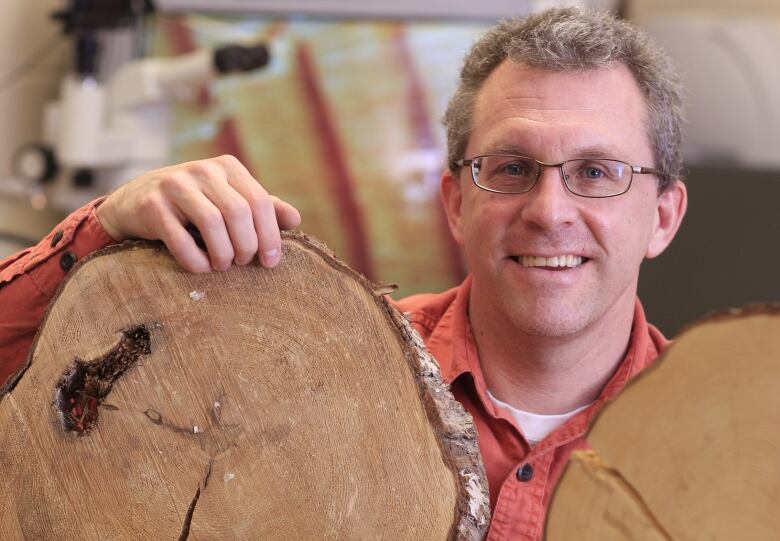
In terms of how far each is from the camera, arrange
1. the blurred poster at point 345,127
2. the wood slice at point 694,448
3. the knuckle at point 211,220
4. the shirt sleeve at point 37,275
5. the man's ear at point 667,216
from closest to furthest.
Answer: the wood slice at point 694,448 < the knuckle at point 211,220 < the shirt sleeve at point 37,275 < the man's ear at point 667,216 < the blurred poster at point 345,127

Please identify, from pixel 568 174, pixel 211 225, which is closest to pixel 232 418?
pixel 211 225

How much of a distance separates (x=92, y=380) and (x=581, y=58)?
2.36 feet

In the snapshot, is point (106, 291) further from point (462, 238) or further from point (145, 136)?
point (145, 136)

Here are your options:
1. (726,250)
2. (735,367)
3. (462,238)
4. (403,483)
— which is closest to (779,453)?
(735,367)

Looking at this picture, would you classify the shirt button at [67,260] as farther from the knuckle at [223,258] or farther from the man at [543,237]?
the knuckle at [223,258]

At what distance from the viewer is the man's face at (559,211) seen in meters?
→ 1.19

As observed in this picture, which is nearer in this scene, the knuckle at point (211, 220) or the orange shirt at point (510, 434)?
the knuckle at point (211, 220)

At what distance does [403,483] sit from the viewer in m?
0.97

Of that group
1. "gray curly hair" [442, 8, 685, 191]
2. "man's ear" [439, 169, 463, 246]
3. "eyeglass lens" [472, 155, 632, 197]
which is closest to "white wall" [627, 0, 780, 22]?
"gray curly hair" [442, 8, 685, 191]

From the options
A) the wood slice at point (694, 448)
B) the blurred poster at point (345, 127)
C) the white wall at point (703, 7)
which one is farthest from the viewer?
the white wall at point (703, 7)

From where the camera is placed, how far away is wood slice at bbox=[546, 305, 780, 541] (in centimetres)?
77

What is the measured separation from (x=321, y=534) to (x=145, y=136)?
2.06 metres

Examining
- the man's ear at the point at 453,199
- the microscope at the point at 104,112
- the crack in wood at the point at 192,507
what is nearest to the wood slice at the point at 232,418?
the crack in wood at the point at 192,507

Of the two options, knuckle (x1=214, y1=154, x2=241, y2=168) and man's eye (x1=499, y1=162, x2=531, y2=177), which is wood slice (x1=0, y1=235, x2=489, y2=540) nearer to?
knuckle (x1=214, y1=154, x2=241, y2=168)
